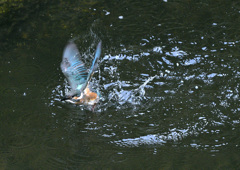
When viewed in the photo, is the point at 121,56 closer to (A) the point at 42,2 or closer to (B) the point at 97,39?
(B) the point at 97,39

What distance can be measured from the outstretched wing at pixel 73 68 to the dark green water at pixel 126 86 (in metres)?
0.15

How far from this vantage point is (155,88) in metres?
4.25

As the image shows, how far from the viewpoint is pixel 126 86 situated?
14.3 feet

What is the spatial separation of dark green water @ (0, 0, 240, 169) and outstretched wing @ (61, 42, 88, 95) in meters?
0.15

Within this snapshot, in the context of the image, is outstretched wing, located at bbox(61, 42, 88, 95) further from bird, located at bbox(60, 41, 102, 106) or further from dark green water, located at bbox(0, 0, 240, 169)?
dark green water, located at bbox(0, 0, 240, 169)

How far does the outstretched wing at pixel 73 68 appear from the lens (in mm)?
4308

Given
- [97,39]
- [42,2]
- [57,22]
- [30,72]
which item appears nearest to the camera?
[30,72]

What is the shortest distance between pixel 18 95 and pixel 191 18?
270cm

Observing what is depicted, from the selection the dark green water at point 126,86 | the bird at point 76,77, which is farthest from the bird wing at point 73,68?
the dark green water at point 126,86

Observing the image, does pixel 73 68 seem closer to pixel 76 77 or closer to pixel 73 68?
pixel 73 68

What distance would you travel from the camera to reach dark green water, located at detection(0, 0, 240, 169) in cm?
351

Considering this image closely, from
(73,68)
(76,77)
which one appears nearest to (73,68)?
(73,68)

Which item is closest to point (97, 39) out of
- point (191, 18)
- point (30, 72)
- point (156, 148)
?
point (30, 72)

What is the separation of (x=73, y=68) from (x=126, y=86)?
0.68 metres
